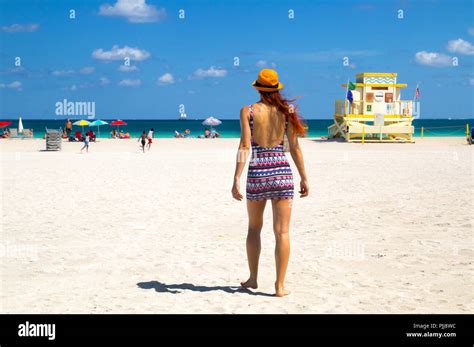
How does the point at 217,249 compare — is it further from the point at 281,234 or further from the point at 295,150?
the point at 295,150

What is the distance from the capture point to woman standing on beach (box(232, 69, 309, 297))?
192 inches

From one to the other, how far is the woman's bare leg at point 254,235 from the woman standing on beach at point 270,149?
1cm

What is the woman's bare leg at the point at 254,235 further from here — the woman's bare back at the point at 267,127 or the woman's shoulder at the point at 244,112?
the woman's shoulder at the point at 244,112

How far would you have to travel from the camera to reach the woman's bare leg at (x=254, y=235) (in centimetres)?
503

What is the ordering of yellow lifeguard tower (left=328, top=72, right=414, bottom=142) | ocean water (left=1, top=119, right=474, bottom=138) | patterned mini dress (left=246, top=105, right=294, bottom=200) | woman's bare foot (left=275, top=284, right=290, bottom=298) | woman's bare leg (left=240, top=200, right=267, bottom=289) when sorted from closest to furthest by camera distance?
patterned mini dress (left=246, top=105, right=294, bottom=200)
woman's bare leg (left=240, top=200, right=267, bottom=289)
woman's bare foot (left=275, top=284, right=290, bottom=298)
yellow lifeguard tower (left=328, top=72, right=414, bottom=142)
ocean water (left=1, top=119, right=474, bottom=138)

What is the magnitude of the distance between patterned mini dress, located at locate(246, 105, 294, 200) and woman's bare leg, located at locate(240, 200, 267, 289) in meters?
0.13

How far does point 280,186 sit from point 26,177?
36.9 feet

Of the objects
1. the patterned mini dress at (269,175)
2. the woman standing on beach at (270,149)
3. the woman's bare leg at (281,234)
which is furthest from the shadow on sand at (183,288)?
the patterned mini dress at (269,175)

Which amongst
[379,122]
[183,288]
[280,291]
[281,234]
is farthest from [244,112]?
[379,122]

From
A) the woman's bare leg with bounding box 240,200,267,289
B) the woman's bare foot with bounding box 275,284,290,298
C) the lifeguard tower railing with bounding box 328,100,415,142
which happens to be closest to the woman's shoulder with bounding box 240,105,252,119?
the woman's bare leg with bounding box 240,200,267,289

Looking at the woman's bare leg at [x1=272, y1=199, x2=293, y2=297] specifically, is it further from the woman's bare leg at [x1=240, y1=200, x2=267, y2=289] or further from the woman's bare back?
the woman's bare back

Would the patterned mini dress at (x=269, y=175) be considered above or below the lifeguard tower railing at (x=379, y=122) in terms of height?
below
